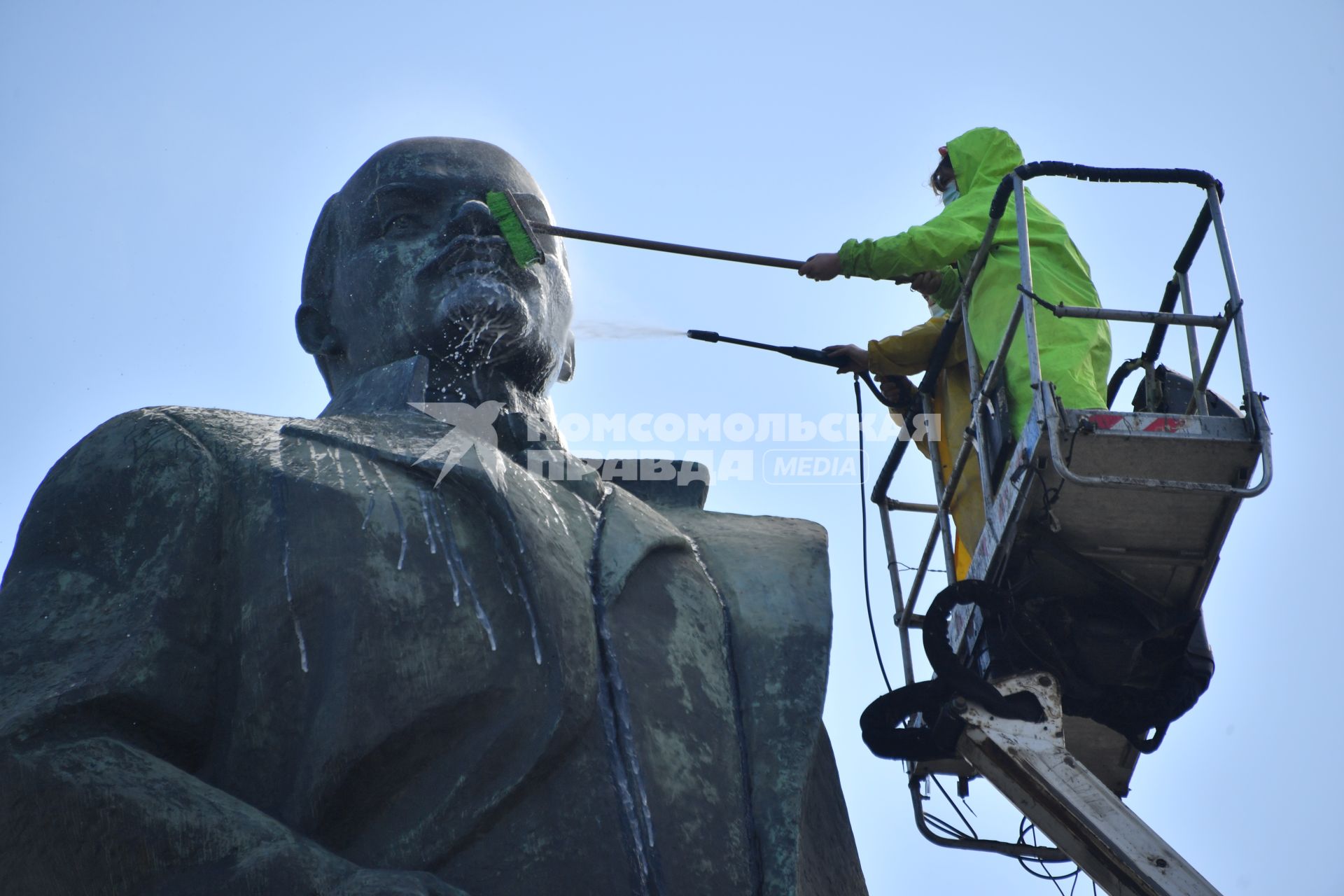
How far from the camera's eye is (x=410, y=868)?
5.75m

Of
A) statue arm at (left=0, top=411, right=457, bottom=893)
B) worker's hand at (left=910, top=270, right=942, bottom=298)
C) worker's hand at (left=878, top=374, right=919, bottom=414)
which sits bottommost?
statue arm at (left=0, top=411, right=457, bottom=893)

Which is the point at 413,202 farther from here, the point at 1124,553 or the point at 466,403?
the point at 1124,553

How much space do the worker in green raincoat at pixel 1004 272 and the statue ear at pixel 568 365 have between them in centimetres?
116

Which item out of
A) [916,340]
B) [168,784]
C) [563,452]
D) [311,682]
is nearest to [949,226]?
[916,340]

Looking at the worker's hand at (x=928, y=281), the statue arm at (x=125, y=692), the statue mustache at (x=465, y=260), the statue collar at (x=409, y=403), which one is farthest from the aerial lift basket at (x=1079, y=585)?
the statue arm at (x=125, y=692)

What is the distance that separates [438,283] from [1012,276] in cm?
248

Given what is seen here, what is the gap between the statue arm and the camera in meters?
5.52

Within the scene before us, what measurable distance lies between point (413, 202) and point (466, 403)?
1.02 m

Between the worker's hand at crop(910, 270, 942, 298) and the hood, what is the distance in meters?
0.53

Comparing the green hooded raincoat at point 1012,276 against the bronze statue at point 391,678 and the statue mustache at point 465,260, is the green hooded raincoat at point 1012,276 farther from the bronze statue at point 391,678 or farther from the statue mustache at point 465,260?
the statue mustache at point 465,260

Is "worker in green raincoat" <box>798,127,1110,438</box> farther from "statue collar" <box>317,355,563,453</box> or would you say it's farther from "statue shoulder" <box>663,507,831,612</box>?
"statue collar" <box>317,355,563,453</box>
